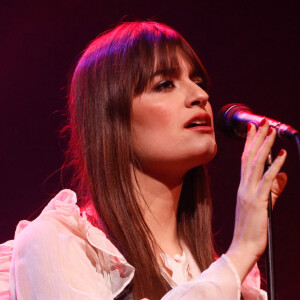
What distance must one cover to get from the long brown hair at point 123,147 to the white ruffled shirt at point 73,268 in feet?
0.32

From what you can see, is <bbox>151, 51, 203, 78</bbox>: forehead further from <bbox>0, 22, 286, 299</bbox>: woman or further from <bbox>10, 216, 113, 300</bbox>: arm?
<bbox>10, 216, 113, 300</bbox>: arm

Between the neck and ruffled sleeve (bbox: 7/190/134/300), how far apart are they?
0.28 m

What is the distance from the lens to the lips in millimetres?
1702

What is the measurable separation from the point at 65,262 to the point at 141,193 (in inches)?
17.2

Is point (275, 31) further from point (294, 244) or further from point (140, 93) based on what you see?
point (140, 93)

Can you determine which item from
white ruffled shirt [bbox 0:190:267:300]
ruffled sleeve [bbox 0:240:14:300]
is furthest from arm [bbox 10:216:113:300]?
ruffled sleeve [bbox 0:240:14:300]

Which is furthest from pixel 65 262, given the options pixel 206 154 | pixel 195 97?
pixel 195 97

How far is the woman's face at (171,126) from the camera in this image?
5.56ft

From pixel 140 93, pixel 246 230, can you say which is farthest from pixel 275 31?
pixel 246 230

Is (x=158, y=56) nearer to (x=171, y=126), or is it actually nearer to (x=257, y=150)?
(x=171, y=126)

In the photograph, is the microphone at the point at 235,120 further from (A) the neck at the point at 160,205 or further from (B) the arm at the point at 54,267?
(B) the arm at the point at 54,267

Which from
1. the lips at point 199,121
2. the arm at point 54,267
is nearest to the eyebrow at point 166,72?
the lips at point 199,121

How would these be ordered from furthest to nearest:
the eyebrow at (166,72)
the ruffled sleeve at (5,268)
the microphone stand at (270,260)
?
the eyebrow at (166,72), the ruffled sleeve at (5,268), the microphone stand at (270,260)

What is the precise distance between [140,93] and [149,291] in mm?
607
